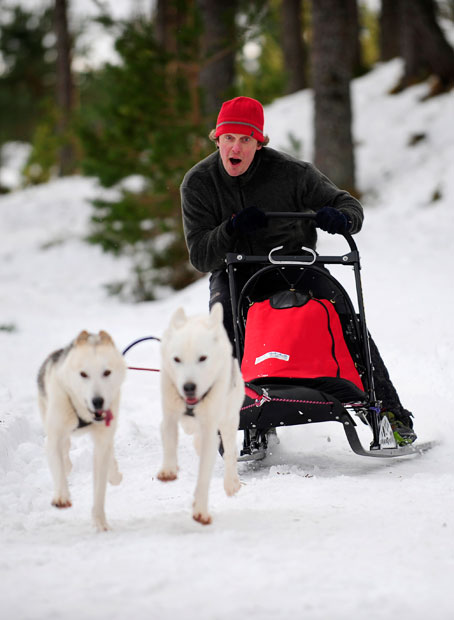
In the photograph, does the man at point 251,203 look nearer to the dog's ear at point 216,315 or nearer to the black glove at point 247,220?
the black glove at point 247,220

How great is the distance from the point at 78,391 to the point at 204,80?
10387 millimetres

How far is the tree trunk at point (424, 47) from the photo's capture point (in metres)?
12.9

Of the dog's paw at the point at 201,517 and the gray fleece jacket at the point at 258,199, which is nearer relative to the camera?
the dog's paw at the point at 201,517

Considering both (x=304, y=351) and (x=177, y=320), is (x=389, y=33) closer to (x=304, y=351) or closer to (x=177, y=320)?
(x=304, y=351)

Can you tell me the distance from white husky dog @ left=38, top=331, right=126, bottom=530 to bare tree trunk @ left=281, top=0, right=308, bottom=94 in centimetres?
1712

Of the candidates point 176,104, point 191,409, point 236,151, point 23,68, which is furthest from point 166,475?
point 23,68

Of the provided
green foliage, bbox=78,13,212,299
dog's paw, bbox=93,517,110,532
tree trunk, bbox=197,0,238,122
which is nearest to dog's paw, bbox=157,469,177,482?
dog's paw, bbox=93,517,110,532

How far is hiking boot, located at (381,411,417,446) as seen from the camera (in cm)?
428

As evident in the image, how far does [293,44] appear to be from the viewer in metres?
18.9

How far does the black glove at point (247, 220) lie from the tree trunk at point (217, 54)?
7.48 m

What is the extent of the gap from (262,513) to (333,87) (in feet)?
30.4

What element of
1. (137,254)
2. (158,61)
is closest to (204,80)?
(158,61)

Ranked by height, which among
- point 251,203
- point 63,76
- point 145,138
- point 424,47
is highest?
point 63,76

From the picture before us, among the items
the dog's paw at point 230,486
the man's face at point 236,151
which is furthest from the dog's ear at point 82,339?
the man's face at point 236,151
